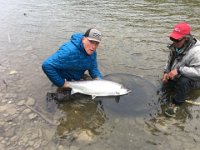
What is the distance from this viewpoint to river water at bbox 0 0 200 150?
539 cm

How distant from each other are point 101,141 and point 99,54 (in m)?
4.39

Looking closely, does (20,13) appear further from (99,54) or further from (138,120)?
(138,120)

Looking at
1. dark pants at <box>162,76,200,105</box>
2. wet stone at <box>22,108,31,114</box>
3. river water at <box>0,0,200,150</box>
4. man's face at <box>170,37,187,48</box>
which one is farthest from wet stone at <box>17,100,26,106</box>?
man's face at <box>170,37,187,48</box>

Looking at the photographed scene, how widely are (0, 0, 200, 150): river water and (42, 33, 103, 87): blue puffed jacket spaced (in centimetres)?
81

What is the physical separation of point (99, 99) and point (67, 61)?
1.34 m

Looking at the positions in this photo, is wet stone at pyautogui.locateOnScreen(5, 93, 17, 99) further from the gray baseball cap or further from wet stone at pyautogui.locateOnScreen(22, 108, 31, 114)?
the gray baseball cap

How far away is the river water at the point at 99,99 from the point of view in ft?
17.7

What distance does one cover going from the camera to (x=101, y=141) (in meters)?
5.32

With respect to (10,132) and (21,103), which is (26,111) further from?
(10,132)

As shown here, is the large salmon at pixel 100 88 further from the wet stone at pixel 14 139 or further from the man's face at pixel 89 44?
the wet stone at pixel 14 139

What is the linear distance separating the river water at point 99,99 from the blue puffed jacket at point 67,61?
805 millimetres

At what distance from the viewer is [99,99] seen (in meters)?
6.43

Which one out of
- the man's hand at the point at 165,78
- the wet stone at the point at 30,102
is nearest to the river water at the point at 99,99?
the wet stone at the point at 30,102

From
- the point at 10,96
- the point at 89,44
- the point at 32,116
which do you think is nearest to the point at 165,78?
the point at 89,44
